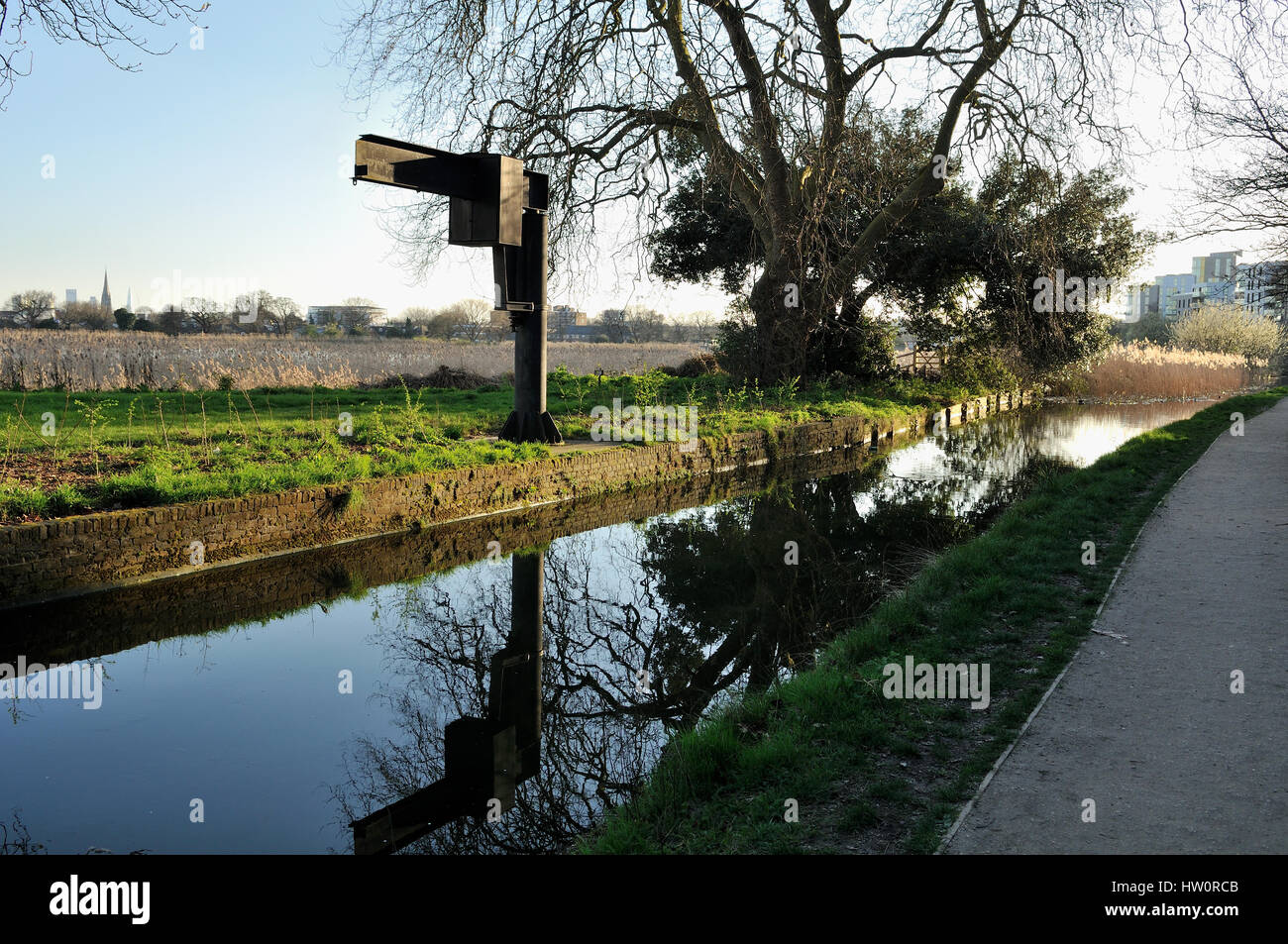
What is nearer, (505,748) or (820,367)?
(505,748)

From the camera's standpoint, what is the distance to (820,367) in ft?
73.6

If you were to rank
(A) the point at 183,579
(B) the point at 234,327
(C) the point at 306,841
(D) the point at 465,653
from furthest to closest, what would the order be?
(B) the point at 234,327 < (A) the point at 183,579 < (D) the point at 465,653 < (C) the point at 306,841

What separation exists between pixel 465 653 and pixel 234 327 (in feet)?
141

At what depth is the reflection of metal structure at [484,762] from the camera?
148 inches

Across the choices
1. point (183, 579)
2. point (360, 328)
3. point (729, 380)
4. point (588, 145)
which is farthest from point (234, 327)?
point (183, 579)

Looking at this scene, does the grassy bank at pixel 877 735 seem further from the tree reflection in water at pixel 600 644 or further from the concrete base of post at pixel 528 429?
the concrete base of post at pixel 528 429

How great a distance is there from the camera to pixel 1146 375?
1251 inches

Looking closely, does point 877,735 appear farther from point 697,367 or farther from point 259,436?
point 697,367

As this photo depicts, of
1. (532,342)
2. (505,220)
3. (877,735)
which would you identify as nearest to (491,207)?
(505,220)

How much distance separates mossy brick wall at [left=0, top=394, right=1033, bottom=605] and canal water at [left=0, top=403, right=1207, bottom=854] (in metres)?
0.23

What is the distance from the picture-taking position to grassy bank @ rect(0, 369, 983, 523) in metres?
7.61

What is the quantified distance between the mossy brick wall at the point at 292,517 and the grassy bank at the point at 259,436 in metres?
0.26
